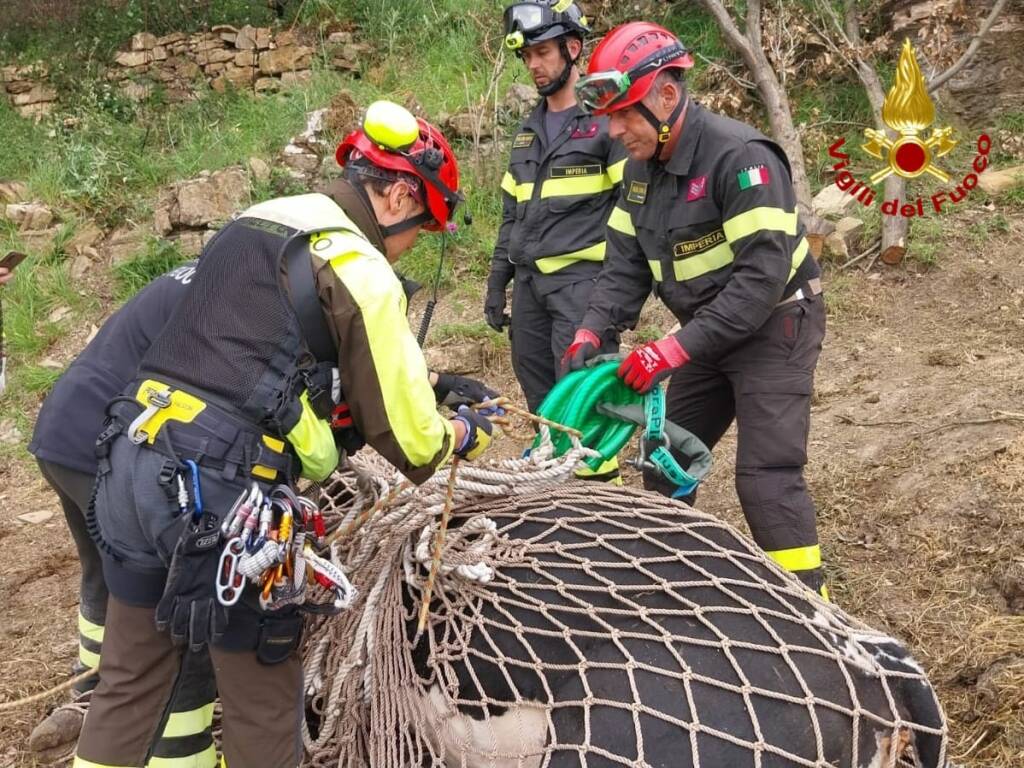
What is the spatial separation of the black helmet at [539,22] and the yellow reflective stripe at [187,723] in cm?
284

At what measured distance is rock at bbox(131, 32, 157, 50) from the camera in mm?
9859

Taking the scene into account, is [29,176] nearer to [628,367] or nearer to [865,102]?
[865,102]

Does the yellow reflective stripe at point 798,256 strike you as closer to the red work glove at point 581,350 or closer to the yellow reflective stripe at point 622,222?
the yellow reflective stripe at point 622,222

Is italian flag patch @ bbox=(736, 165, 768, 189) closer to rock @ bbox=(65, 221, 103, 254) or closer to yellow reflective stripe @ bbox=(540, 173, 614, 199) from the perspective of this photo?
yellow reflective stripe @ bbox=(540, 173, 614, 199)

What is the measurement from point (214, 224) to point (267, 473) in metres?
5.51

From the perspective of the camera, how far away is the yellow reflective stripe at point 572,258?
13.7 ft

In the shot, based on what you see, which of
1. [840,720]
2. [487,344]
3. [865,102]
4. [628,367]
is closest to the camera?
[840,720]

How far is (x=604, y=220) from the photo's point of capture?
421cm

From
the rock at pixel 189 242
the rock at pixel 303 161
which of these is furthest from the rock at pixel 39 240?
the rock at pixel 303 161

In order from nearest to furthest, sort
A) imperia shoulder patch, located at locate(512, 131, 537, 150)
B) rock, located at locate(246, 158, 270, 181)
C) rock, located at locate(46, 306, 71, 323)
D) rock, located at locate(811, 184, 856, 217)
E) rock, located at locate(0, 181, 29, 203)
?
imperia shoulder patch, located at locate(512, 131, 537, 150) < rock, located at locate(811, 184, 856, 217) < rock, located at locate(46, 306, 71, 323) < rock, located at locate(246, 158, 270, 181) < rock, located at locate(0, 181, 29, 203)

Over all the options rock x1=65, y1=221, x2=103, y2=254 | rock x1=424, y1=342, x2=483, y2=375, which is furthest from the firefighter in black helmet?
rock x1=65, y1=221, x2=103, y2=254

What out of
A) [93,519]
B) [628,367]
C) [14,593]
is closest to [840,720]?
[628,367]

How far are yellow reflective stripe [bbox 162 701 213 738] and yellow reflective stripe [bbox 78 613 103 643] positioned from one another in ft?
2.68

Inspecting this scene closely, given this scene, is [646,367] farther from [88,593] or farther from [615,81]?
[88,593]
